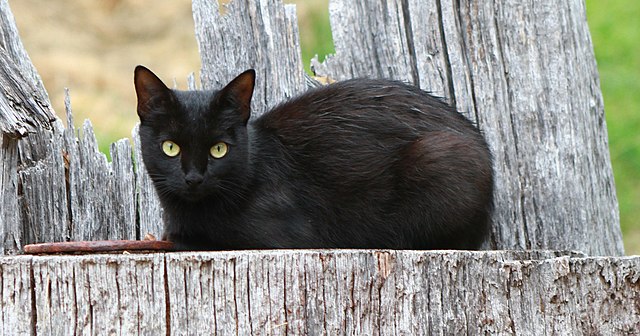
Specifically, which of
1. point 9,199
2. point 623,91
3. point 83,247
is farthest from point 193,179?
point 623,91

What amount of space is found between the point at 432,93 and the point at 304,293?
143 centimetres

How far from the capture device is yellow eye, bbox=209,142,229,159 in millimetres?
3076

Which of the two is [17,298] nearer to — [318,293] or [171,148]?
[318,293]

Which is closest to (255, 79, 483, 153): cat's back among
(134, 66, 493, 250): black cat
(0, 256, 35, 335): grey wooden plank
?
(134, 66, 493, 250): black cat

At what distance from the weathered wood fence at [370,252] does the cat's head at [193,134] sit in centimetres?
33

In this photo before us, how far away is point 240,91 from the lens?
306cm

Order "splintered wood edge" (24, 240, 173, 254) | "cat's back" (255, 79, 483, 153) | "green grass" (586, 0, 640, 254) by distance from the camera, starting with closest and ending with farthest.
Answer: "splintered wood edge" (24, 240, 173, 254), "cat's back" (255, 79, 483, 153), "green grass" (586, 0, 640, 254)

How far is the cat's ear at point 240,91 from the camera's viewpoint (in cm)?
303

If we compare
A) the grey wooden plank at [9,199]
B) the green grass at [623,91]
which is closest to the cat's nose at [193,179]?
the grey wooden plank at [9,199]

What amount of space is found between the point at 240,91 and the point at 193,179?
1.12 ft

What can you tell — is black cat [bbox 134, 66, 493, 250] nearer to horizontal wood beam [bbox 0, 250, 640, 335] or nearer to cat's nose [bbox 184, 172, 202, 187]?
cat's nose [bbox 184, 172, 202, 187]

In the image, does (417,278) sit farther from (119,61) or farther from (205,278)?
(119,61)

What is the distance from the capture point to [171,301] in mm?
2305

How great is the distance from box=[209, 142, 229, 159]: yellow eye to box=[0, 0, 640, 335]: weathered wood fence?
443 millimetres
